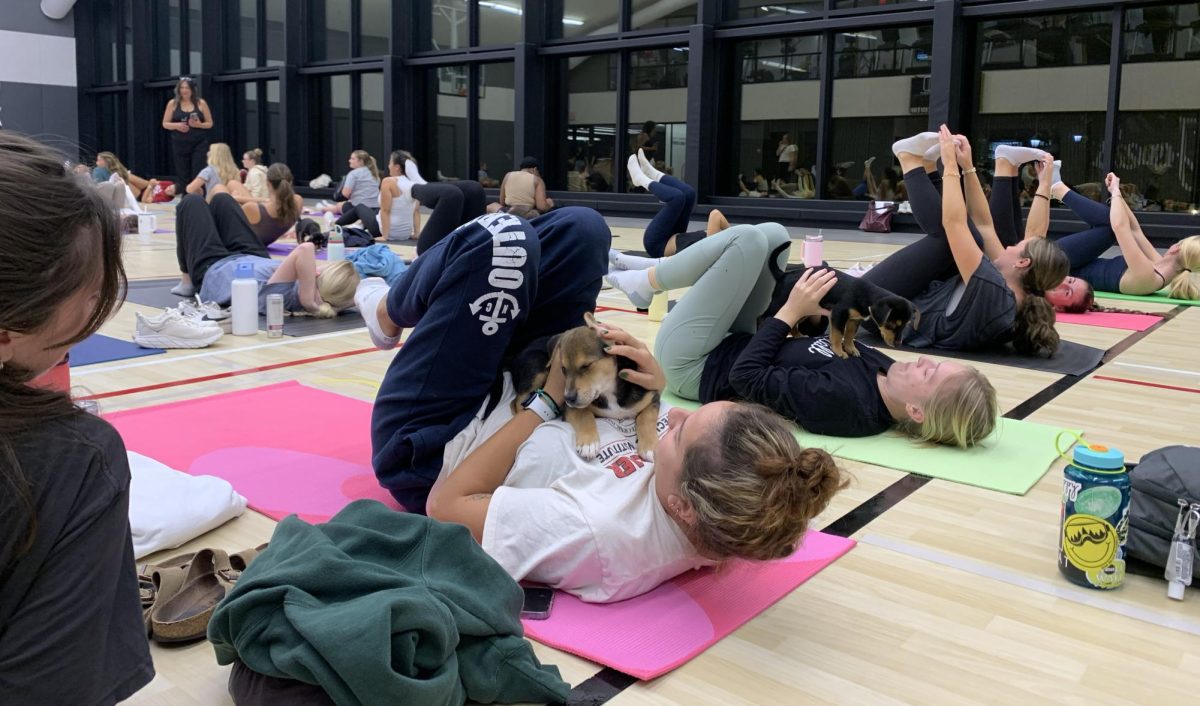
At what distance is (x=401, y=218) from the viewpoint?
36.1 feet

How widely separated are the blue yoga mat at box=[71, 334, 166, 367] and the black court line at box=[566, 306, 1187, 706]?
12.0 ft

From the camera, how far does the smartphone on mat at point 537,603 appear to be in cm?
199

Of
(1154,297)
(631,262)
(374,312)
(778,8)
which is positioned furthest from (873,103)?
(374,312)

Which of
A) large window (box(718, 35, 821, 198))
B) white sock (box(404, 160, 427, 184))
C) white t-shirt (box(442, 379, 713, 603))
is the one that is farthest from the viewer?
large window (box(718, 35, 821, 198))

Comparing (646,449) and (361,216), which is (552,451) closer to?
(646,449)

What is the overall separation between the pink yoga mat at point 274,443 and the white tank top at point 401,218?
7.13 metres

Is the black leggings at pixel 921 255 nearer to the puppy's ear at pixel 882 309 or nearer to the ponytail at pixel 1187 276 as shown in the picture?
the puppy's ear at pixel 882 309

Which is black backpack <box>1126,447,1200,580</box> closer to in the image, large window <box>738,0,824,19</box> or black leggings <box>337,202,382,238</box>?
black leggings <box>337,202,382,238</box>

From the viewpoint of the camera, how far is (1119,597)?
85.6 inches

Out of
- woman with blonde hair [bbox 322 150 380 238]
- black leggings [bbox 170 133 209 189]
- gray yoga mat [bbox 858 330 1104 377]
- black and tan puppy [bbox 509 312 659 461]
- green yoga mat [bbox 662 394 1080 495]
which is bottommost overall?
green yoga mat [bbox 662 394 1080 495]

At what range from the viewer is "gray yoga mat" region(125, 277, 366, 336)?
17.9 feet

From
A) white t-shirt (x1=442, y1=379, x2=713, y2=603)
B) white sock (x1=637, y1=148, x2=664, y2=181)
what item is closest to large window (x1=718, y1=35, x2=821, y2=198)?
white sock (x1=637, y1=148, x2=664, y2=181)

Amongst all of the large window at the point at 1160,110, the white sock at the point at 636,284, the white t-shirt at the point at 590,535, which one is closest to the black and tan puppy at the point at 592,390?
the white t-shirt at the point at 590,535

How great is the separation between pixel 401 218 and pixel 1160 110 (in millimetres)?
8433
